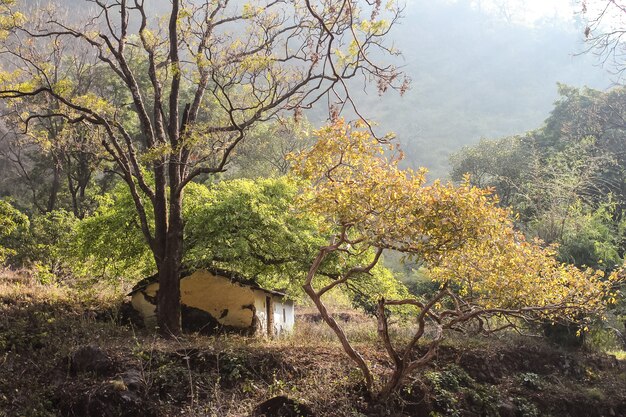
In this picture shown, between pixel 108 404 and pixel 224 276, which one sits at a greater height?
pixel 224 276

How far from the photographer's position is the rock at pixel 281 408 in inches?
374

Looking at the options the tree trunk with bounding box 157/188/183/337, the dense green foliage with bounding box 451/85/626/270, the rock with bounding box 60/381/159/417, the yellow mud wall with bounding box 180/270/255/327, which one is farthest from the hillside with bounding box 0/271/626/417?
the dense green foliage with bounding box 451/85/626/270

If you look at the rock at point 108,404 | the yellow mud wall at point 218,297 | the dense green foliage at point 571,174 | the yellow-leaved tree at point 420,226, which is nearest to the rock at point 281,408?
the yellow-leaved tree at point 420,226

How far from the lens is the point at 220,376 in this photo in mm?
10625

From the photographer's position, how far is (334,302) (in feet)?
98.4

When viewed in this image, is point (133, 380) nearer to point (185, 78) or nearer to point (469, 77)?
point (185, 78)

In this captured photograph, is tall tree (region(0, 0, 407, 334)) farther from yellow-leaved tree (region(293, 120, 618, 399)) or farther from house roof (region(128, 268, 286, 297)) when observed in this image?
yellow-leaved tree (region(293, 120, 618, 399))

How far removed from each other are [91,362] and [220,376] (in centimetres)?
233

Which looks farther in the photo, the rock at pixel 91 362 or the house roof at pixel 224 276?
the house roof at pixel 224 276

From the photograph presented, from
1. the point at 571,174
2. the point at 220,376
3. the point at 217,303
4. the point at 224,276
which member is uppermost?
the point at 571,174

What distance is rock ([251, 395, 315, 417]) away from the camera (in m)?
9.50

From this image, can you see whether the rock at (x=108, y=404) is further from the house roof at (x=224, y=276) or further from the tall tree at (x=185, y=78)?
the house roof at (x=224, y=276)

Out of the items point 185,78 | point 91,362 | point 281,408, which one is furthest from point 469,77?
point 91,362

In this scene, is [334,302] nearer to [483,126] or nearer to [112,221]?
[112,221]
